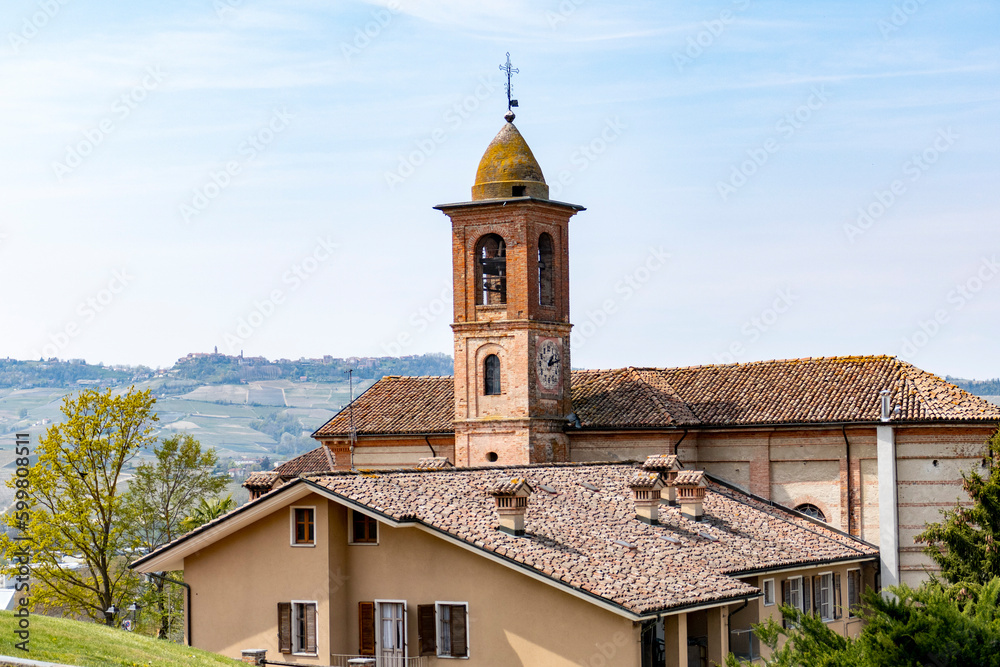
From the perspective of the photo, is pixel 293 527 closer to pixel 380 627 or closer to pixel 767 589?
pixel 380 627

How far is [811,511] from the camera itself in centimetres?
3550

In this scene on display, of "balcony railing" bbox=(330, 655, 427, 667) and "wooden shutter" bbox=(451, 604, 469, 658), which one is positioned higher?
"wooden shutter" bbox=(451, 604, 469, 658)

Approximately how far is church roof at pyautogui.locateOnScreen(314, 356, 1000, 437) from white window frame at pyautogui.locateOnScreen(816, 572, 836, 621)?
5303 millimetres

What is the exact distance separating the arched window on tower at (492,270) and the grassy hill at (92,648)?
1942 centimetres

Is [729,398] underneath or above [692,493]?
above

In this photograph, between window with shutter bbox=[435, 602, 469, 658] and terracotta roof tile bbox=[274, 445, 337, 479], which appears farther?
terracotta roof tile bbox=[274, 445, 337, 479]

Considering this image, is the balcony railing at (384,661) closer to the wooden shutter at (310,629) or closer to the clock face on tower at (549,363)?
the wooden shutter at (310,629)

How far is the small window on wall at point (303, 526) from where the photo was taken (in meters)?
24.9

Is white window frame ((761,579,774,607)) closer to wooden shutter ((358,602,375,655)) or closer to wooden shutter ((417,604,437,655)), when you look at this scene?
wooden shutter ((417,604,437,655))

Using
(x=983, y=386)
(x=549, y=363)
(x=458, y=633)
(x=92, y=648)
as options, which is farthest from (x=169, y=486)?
(x=983, y=386)

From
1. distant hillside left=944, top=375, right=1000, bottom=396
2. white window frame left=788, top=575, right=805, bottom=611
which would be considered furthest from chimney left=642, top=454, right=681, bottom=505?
distant hillside left=944, top=375, right=1000, bottom=396

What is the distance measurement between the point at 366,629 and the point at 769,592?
28.4ft

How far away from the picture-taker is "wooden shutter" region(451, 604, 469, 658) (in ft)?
76.9

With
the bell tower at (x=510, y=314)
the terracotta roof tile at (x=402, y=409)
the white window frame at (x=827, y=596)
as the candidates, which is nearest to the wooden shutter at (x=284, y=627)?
the white window frame at (x=827, y=596)
